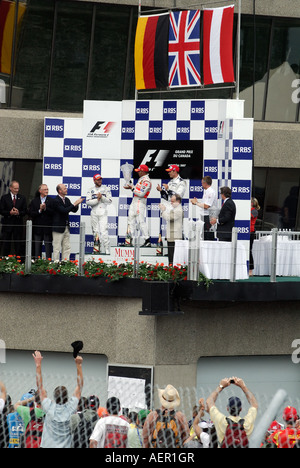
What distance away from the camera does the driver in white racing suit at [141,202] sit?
737 inches

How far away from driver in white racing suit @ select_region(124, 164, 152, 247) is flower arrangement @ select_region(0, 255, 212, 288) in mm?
1409

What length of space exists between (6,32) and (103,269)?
24.8 feet

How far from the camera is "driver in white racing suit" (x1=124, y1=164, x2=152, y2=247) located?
737 inches

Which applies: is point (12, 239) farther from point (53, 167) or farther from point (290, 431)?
point (290, 431)

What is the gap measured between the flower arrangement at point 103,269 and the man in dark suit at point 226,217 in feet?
3.13

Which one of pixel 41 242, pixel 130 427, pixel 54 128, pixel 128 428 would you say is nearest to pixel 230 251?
pixel 41 242

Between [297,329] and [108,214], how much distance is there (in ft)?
15.3

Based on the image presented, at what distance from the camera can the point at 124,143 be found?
65.6 feet

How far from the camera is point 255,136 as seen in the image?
23141 millimetres

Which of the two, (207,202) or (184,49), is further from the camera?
(184,49)

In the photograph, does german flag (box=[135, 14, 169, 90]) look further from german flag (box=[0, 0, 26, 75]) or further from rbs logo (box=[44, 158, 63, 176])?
german flag (box=[0, 0, 26, 75])

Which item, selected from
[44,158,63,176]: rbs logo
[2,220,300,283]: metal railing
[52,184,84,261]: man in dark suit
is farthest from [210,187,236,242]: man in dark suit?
[44,158,63,176]: rbs logo

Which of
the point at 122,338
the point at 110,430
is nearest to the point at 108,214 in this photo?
the point at 122,338

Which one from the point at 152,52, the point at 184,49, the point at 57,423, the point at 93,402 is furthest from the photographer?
the point at 152,52
